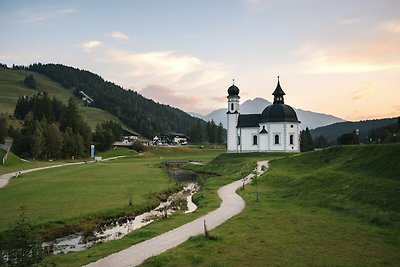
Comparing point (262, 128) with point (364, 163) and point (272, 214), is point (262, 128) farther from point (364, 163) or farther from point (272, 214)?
point (272, 214)

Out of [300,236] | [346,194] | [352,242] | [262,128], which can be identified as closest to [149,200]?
[346,194]

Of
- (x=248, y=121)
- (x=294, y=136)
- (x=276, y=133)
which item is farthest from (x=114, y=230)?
(x=248, y=121)

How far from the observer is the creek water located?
22531 mm

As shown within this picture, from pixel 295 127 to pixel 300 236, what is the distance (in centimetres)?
7717

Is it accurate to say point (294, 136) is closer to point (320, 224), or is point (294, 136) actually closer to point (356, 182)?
point (356, 182)

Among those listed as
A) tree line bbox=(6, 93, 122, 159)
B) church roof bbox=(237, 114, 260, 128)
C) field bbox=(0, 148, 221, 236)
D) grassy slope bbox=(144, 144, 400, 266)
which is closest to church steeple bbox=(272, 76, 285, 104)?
church roof bbox=(237, 114, 260, 128)

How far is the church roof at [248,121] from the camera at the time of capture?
100588mm

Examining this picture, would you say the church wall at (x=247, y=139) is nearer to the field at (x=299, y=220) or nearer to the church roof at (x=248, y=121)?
the church roof at (x=248, y=121)

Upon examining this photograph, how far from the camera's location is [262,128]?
97875mm

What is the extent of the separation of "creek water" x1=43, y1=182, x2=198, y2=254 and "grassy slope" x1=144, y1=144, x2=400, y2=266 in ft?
20.8

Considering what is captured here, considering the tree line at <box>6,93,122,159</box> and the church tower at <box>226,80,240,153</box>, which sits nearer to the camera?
the tree line at <box>6,93,122,159</box>

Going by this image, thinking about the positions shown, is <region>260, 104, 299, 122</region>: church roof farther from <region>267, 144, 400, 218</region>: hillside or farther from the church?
<region>267, 144, 400, 218</region>: hillside

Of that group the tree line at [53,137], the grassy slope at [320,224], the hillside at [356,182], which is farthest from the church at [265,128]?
the grassy slope at [320,224]

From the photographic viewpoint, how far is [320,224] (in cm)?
2334
